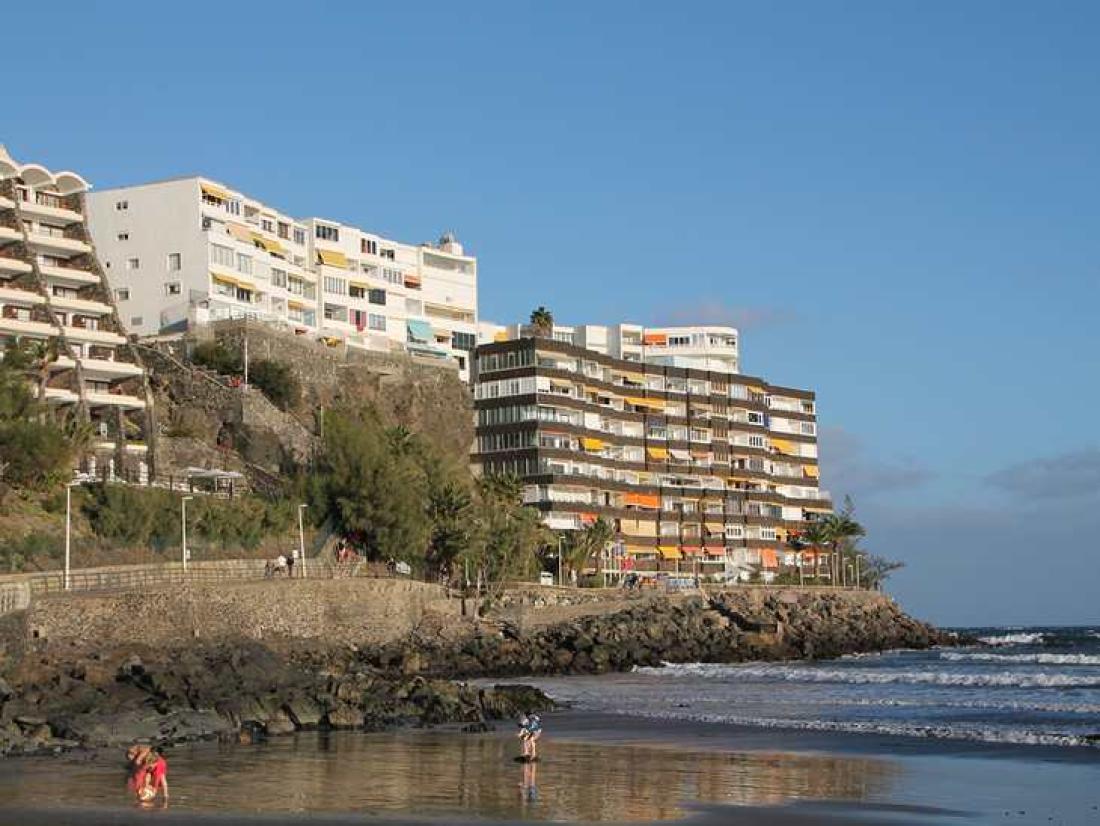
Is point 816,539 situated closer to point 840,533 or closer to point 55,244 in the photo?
point 840,533

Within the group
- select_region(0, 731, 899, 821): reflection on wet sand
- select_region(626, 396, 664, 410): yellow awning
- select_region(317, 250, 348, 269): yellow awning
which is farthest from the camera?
select_region(626, 396, 664, 410): yellow awning

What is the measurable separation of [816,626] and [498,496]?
20.6m

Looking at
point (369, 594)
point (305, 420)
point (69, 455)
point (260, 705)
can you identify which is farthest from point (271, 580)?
point (305, 420)

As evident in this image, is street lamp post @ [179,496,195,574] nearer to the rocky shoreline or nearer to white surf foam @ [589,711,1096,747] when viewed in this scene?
the rocky shoreline

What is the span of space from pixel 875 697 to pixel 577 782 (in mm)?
26644

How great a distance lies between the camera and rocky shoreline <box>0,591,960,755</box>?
127ft

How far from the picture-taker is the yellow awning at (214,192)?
325 feet

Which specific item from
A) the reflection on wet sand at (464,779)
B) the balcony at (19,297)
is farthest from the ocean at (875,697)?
the balcony at (19,297)

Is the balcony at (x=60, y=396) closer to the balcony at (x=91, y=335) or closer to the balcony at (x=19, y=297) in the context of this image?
the balcony at (x=91, y=335)

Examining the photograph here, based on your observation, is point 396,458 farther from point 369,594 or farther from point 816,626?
point 816,626

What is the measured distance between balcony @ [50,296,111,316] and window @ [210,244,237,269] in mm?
12627

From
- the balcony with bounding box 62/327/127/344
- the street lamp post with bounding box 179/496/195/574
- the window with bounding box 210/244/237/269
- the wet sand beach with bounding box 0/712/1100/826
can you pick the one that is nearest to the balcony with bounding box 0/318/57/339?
the balcony with bounding box 62/327/127/344

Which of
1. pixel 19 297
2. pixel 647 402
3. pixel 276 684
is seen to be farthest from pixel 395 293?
pixel 276 684

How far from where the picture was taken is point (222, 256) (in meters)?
98.6
